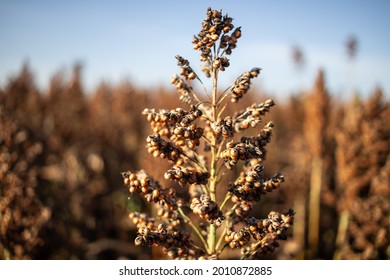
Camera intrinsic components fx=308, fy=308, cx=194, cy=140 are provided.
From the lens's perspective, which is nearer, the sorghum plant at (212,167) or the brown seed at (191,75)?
the sorghum plant at (212,167)

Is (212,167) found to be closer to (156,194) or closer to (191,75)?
(156,194)

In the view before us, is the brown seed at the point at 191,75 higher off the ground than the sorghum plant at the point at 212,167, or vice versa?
the brown seed at the point at 191,75

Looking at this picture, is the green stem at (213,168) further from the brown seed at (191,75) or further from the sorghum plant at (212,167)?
the brown seed at (191,75)

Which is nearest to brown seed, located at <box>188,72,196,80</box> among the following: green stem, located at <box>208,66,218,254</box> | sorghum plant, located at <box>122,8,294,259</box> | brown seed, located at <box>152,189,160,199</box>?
sorghum plant, located at <box>122,8,294,259</box>

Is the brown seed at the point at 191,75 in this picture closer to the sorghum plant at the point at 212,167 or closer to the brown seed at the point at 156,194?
the sorghum plant at the point at 212,167

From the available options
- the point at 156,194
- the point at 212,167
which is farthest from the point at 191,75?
the point at 156,194

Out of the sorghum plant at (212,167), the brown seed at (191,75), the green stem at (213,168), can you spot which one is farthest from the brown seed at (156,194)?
the brown seed at (191,75)

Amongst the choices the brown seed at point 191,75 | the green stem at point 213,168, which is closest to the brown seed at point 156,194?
the green stem at point 213,168

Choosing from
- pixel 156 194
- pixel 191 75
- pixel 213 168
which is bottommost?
pixel 156 194

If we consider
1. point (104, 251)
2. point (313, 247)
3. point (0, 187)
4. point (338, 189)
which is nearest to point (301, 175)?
point (338, 189)

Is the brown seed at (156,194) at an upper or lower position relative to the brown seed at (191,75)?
lower

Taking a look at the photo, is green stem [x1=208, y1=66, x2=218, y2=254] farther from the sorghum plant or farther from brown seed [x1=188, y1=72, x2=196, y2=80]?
brown seed [x1=188, y1=72, x2=196, y2=80]

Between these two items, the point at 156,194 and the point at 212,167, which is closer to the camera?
the point at 156,194

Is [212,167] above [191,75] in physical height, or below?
below
